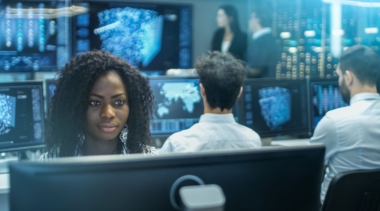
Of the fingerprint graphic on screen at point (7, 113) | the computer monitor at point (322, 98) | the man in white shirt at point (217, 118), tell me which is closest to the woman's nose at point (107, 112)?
the man in white shirt at point (217, 118)

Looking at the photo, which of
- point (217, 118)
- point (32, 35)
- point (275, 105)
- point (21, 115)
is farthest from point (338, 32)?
point (21, 115)

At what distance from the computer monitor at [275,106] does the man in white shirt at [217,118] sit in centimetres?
74

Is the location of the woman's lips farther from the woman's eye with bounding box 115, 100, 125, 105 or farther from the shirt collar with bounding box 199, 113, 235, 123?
the shirt collar with bounding box 199, 113, 235, 123

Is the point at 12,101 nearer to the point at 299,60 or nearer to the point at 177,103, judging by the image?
the point at 177,103

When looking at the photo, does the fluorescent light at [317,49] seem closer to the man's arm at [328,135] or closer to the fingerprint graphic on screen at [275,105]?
the fingerprint graphic on screen at [275,105]

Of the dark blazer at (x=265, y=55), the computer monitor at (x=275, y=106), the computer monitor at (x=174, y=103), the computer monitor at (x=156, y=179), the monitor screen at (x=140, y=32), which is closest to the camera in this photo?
the computer monitor at (x=156, y=179)

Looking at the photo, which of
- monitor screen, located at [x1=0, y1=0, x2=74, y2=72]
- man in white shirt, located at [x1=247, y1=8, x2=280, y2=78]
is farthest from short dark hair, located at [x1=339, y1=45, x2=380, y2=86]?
monitor screen, located at [x1=0, y1=0, x2=74, y2=72]

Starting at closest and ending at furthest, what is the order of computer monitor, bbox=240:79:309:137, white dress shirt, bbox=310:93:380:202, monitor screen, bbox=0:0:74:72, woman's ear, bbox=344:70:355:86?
white dress shirt, bbox=310:93:380:202 → woman's ear, bbox=344:70:355:86 → computer monitor, bbox=240:79:309:137 → monitor screen, bbox=0:0:74:72

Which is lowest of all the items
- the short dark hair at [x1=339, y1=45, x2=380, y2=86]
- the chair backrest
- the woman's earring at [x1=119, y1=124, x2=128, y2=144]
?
the chair backrest

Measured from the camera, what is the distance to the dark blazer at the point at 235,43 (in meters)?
5.30

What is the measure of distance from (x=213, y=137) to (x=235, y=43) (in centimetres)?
322

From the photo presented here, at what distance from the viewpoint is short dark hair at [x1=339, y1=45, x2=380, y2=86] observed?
2604 millimetres

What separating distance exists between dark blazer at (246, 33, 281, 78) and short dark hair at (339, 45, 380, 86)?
2195 mm

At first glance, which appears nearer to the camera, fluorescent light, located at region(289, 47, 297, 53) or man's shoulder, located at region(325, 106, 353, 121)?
man's shoulder, located at region(325, 106, 353, 121)
